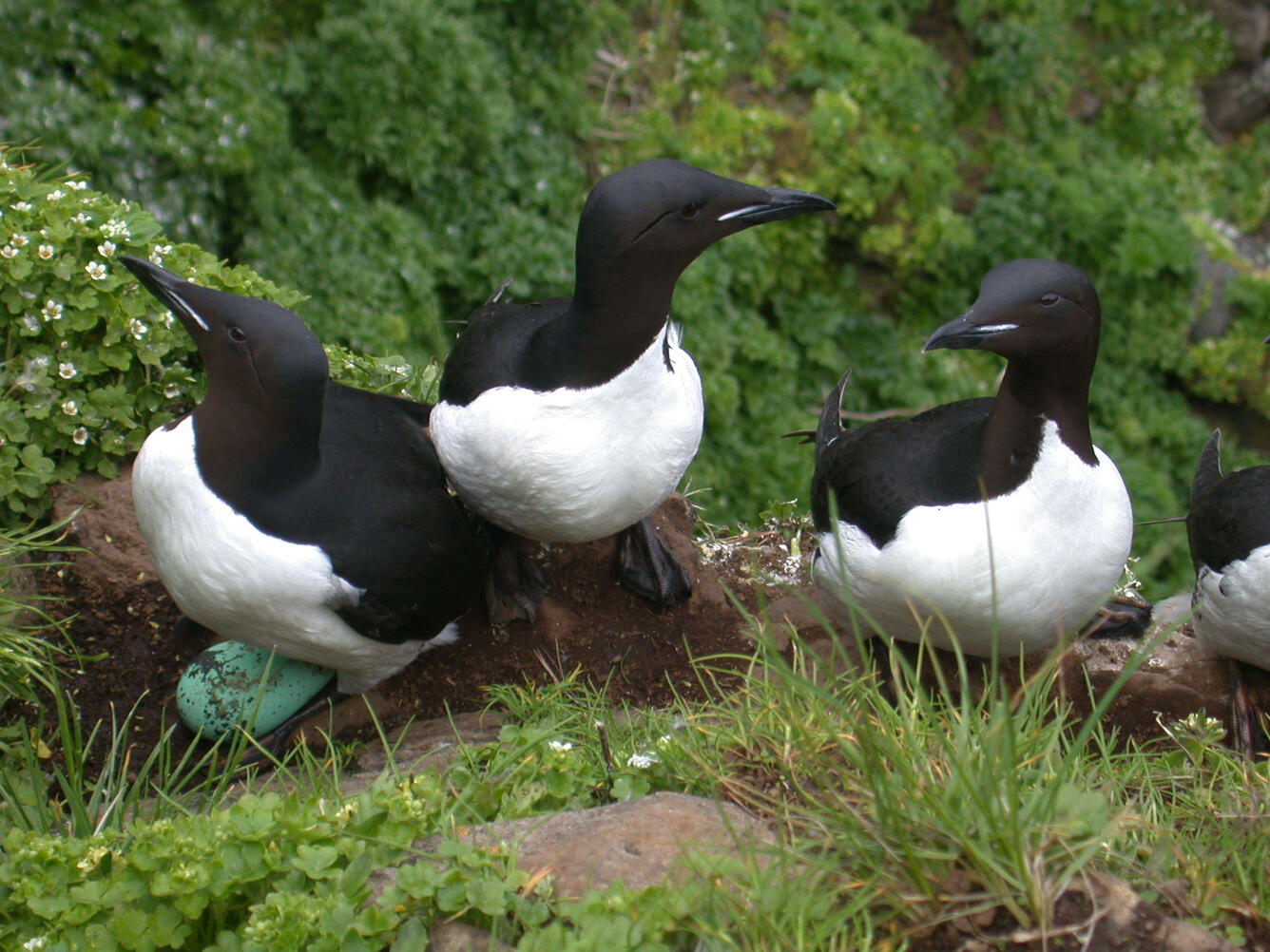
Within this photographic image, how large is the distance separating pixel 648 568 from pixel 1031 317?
5.48ft

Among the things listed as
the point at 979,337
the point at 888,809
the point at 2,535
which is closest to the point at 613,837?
the point at 888,809

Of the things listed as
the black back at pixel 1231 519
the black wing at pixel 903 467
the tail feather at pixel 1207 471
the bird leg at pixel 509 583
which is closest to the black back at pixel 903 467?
the black wing at pixel 903 467

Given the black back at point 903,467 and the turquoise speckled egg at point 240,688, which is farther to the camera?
the turquoise speckled egg at point 240,688

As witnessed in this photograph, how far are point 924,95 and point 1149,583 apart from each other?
322 centimetres

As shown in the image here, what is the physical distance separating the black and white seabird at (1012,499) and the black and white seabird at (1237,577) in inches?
20.6

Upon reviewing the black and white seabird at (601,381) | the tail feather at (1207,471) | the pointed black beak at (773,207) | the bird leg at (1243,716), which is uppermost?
the pointed black beak at (773,207)

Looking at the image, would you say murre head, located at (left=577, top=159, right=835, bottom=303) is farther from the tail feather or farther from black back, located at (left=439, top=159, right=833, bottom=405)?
the tail feather

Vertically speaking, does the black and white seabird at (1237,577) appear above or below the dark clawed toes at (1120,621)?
above

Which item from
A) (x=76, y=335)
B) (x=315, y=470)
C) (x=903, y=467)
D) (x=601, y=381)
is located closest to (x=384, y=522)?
(x=315, y=470)

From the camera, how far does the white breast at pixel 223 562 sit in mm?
3131

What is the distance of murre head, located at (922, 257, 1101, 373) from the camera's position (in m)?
3.09

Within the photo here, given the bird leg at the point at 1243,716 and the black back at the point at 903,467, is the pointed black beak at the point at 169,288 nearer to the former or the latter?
the black back at the point at 903,467

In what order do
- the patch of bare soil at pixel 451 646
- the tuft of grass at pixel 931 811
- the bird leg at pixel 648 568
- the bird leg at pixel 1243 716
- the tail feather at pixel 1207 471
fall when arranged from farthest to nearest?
the tail feather at pixel 1207 471 < the bird leg at pixel 648 568 < the bird leg at pixel 1243 716 < the patch of bare soil at pixel 451 646 < the tuft of grass at pixel 931 811

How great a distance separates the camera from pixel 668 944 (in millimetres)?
2135
